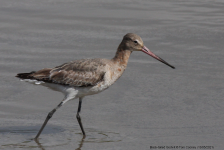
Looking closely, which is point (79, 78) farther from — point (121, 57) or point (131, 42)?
point (131, 42)

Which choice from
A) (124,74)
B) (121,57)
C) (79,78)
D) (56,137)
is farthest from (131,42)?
(124,74)

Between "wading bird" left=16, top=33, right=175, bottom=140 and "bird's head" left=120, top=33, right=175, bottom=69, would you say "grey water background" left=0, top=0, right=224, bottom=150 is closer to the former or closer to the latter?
"wading bird" left=16, top=33, right=175, bottom=140

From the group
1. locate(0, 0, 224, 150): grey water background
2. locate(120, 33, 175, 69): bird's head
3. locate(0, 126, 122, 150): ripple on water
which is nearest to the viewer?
locate(0, 126, 122, 150): ripple on water

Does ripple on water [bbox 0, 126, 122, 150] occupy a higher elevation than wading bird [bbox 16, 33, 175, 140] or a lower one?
lower

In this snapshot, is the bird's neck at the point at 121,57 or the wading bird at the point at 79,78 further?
the bird's neck at the point at 121,57

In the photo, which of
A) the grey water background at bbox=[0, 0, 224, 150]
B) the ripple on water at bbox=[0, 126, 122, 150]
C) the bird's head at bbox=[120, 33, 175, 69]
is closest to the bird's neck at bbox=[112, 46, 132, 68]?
the bird's head at bbox=[120, 33, 175, 69]

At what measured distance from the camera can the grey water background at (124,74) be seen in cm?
752

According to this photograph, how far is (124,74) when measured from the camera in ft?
32.9

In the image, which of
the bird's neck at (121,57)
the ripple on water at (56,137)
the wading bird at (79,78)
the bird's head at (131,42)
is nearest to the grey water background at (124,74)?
the ripple on water at (56,137)

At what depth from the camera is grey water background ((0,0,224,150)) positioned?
752 cm

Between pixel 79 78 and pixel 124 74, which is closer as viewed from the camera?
pixel 79 78

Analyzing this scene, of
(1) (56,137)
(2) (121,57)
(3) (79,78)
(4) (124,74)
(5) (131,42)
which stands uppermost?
(5) (131,42)

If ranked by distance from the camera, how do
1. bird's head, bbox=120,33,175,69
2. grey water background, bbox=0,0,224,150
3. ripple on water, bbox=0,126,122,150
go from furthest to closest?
bird's head, bbox=120,33,175,69, grey water background, bbox=0,0,224,150, ripple on water, bbox=0,126,122,150

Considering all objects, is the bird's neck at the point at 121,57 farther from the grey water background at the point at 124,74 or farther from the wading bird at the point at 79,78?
the grey water background at the point at 124,74
